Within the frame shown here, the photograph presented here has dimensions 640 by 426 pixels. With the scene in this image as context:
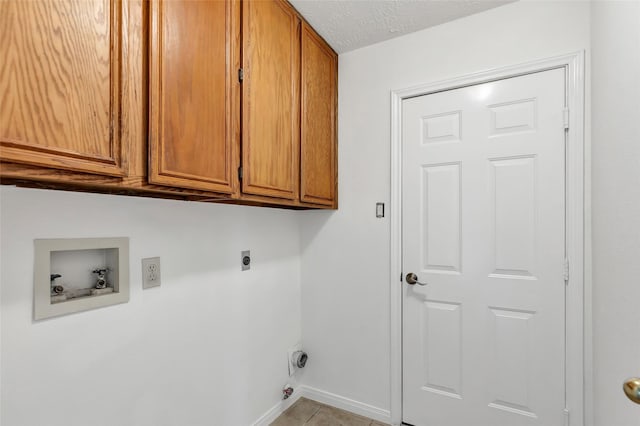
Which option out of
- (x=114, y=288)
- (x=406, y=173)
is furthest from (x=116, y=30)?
(x=406, y=173)

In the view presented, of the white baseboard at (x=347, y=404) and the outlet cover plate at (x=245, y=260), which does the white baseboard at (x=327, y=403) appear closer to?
the white baseboard at (x=347, y=404)

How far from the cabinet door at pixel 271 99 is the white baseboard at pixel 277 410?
136cm

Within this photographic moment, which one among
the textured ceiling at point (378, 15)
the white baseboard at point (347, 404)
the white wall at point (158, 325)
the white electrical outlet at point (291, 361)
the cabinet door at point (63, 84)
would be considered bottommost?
the white baseboard at point (347, 404)

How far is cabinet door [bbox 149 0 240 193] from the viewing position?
102 cm

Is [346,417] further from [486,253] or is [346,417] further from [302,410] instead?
[486,253]

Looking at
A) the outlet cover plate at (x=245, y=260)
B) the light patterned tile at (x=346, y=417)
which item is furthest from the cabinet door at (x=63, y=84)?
the light patterned tile at (x=346, y=417)

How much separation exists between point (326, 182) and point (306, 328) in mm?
1088

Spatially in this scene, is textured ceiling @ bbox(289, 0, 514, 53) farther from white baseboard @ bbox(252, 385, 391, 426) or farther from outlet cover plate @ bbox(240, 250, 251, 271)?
white baseboard @ bbox(252, 385, 391, 426)

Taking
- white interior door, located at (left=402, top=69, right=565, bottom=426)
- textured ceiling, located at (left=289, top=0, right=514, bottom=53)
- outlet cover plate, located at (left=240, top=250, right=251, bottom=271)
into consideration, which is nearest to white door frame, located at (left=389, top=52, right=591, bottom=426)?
white interior door, located at (left=402, top=69, right=565, bottom=426)

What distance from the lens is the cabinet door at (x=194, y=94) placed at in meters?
1.02

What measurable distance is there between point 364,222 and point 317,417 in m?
1.31

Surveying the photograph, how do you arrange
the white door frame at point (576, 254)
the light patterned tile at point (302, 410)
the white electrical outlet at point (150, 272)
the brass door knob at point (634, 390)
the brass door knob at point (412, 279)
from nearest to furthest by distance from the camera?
1. the brass door knob at point (634, 390)
2. the white electrical outlet at point (150, 272)
3. the white door frame at point (576, 254)
4. the brass door knob at point (412, 279)
5. the light patterned tile at point (302, 410)

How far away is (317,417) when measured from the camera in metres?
2.06

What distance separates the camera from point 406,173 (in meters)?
1.99
